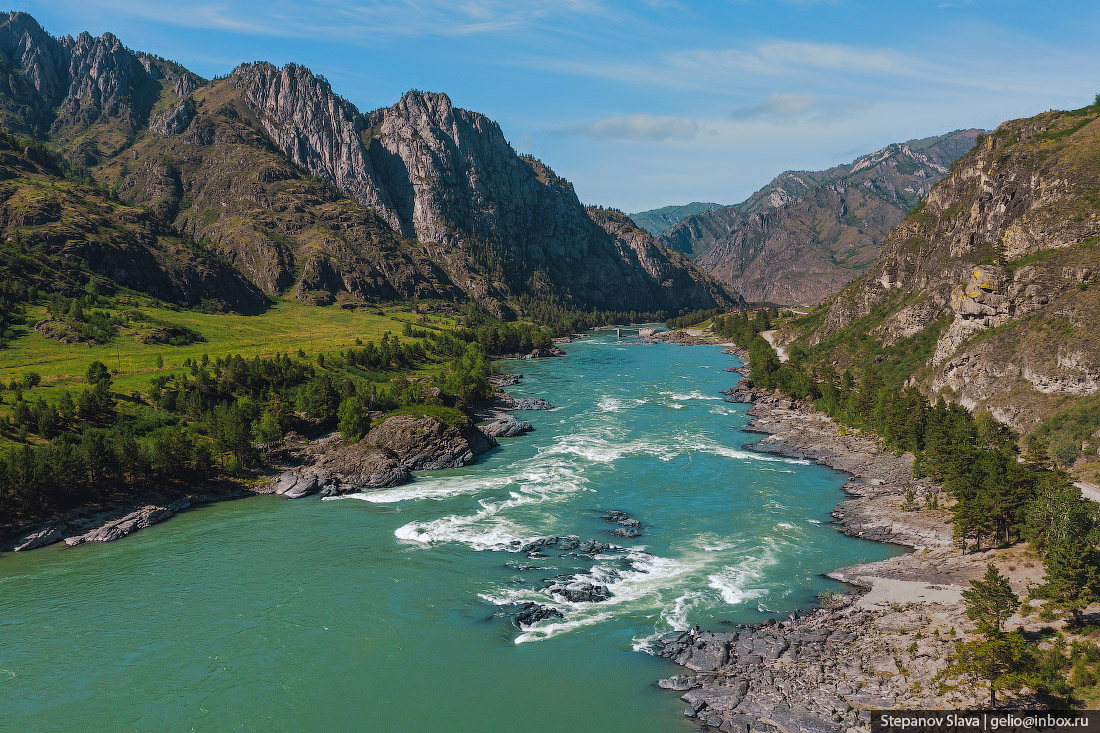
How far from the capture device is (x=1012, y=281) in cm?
9456

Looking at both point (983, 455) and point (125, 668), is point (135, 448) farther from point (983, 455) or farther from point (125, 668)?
point (983, 455)

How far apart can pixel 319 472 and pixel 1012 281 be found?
111691 millimetres

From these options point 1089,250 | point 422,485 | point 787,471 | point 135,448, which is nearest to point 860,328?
point 1089,250

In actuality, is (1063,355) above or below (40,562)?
above

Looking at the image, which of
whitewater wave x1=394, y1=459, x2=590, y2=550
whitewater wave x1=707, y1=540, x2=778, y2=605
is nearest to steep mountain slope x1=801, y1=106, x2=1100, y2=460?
whitewater wave x1=707, y1=540, x2=778, y2=605

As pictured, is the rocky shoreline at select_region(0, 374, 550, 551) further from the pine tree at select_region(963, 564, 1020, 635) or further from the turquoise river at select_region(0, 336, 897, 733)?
the pine tree at select_region(963, 564, 1020, 635)

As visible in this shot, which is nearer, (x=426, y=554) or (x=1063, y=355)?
(x=426, y=554)

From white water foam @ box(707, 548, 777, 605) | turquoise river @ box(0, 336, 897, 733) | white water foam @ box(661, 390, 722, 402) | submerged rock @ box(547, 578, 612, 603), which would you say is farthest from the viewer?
white water foam @ box(661, 390, 722, 402)

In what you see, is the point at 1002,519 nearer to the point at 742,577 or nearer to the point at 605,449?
the point at 742,577

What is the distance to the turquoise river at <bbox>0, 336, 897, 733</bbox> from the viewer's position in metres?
38.3

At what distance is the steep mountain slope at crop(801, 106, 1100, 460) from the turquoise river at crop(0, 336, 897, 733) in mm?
30823

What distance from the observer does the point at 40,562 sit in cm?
5909

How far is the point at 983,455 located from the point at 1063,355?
30644 millimetres

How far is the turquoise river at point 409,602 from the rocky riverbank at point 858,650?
2557mm
